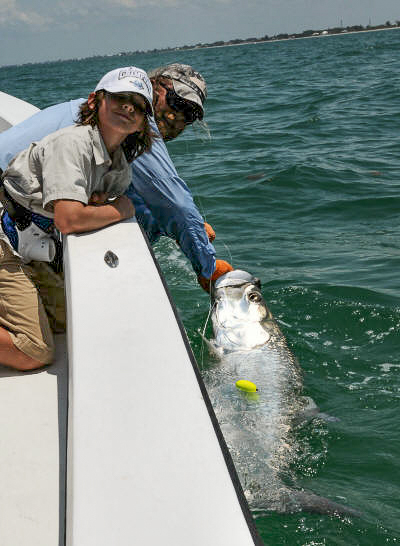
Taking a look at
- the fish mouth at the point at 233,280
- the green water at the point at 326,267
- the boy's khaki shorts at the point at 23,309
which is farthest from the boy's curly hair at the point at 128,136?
the green water at the point at 326,267

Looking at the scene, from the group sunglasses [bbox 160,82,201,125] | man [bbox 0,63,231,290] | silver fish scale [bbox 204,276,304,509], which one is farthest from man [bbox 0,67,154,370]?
silver fish scale [bbox 204,276,304,509]

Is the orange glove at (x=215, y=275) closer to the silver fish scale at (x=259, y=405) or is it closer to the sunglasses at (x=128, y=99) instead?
the silver fish scale at (x=259, y=405)

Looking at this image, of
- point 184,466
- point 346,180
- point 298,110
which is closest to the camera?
point 184,466

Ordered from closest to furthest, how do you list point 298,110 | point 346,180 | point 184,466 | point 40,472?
point 184,466
point 40,472
point 346,180
point 298,110

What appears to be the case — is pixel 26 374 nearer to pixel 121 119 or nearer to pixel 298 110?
pixel 121 119

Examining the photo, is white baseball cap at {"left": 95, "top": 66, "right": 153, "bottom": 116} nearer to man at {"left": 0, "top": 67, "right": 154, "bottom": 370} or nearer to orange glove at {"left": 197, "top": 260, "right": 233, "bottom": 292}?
man at {"left": 0, "top": 67, "right": 154, "bottom": 370}

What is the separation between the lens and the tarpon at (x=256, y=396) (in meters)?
3.01

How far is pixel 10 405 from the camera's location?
2188mm

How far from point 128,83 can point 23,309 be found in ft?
3.18

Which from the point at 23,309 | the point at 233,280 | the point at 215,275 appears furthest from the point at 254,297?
the point at 23,309

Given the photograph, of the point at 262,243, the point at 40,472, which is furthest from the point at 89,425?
the point at 262,243

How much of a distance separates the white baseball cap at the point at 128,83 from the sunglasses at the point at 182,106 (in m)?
0.86

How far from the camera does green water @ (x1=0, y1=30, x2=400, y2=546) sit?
318 centimetres

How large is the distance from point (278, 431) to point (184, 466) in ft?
6.95
